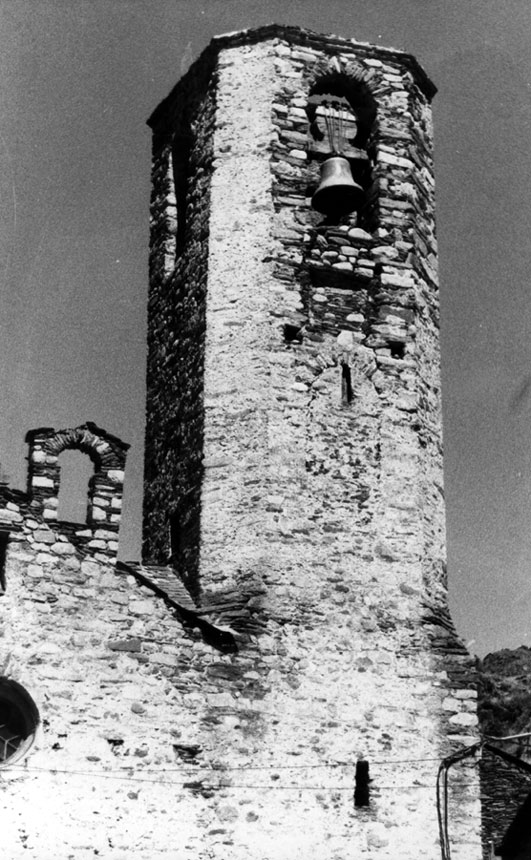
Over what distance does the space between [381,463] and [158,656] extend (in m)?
3.05

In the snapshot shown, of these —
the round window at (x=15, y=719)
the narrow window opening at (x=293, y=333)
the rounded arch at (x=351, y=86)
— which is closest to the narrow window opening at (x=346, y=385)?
the narrow window opening at (x=293, y=333)

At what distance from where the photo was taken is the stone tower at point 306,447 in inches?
546

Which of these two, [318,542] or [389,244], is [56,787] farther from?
[389,244]

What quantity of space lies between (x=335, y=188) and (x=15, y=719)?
6.42 m

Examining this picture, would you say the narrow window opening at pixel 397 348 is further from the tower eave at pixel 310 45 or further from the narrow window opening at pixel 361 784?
the narrow window opening at pixel 361 784

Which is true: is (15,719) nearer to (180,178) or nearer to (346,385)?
(346,385)

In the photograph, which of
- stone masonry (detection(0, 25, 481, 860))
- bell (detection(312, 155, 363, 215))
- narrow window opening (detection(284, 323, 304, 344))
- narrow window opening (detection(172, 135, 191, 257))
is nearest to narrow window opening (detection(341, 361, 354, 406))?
stone masonry (detection(0, 25, 481, 860))

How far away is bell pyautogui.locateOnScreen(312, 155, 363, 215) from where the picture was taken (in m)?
15.9

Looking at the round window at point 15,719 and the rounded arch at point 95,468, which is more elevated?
the rounded arch at point 95,468

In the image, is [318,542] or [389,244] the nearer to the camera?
[318,542]

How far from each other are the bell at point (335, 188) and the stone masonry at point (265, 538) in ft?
0.59

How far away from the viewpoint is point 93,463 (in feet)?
47.3

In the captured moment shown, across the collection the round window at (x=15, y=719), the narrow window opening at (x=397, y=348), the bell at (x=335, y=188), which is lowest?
the round window at (x=15, y=719)

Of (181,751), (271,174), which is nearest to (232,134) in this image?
(271,174)
